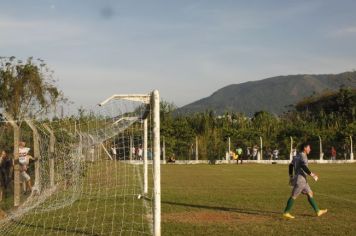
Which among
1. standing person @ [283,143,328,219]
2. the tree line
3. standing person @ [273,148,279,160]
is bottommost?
standing person @ [283,143,328,219]

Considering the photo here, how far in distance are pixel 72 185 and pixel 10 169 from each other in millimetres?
2894

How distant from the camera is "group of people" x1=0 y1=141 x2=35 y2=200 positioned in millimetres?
16031

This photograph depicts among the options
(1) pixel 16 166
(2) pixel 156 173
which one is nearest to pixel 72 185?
(1) pixel 16 166

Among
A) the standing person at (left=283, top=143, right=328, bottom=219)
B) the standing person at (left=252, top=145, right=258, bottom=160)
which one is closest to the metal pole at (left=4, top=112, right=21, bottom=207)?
the standing person at (left=283, top=143, right=328, bottom=219)

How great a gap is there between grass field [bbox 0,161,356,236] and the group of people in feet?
3.38

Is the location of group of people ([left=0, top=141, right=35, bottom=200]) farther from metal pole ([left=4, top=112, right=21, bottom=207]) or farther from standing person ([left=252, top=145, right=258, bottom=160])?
standing person ([left=252, top=145, right=258, bottom=160])

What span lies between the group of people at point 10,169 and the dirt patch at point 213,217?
167 inches

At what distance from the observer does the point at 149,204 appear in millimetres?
17156

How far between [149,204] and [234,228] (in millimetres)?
4864

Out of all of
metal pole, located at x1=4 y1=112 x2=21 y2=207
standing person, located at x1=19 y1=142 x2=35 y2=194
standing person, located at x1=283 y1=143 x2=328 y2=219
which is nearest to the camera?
standing person, located at x1=283 y1=143 x2=328 y2=219

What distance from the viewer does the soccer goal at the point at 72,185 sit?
12453 mm

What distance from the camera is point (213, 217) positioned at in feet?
47.8

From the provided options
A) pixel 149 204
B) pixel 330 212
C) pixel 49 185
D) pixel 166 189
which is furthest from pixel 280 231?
pixel 166 189

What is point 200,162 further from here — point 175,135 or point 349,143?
point 349,143
